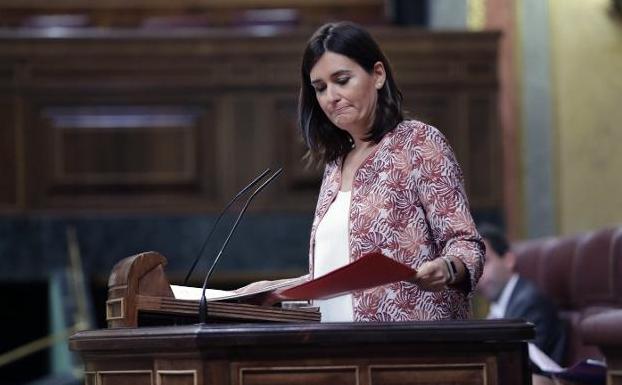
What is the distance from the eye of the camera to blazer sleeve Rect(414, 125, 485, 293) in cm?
222

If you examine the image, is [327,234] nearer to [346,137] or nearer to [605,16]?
[346,137]

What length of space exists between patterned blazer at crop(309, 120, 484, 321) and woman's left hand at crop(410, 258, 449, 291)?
0.11 m

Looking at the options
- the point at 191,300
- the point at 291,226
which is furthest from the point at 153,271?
the point at 291,226

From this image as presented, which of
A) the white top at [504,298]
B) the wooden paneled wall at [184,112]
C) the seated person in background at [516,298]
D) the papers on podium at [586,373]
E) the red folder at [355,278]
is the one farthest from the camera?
the wooden paneled wall at [184,112]

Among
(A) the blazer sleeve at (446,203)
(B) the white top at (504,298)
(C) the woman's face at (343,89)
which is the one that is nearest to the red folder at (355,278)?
(A) the blazer sleeve at (446,203)

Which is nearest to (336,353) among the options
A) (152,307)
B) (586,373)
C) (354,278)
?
(354,278)

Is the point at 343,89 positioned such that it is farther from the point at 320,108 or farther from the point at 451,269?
the point at 451,269

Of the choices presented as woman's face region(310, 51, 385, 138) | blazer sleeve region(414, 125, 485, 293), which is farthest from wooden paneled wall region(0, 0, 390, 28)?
blazer sleeve region(414, 125, 485, 293)

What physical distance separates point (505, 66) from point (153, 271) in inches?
187

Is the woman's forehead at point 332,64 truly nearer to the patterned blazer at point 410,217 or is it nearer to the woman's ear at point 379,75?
the woman's ear at point 379,75

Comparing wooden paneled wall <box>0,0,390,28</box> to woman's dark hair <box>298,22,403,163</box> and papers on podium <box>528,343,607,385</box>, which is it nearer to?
papers on podium <box>528,343,607,385</box>

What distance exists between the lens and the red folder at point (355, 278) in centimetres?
192

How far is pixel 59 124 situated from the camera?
646 cm

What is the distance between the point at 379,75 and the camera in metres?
2.47
